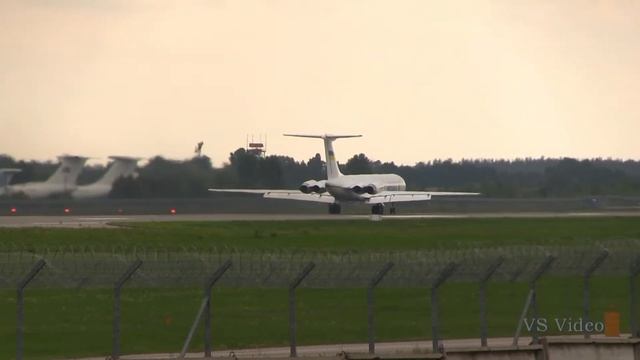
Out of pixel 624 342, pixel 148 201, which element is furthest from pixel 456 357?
pixel 148 201

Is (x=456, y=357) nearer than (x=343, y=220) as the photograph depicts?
Yes

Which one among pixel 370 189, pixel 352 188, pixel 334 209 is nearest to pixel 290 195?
pixel 334 209

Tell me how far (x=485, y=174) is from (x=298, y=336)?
511 feet

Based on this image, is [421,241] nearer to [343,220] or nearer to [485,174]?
[343,220]

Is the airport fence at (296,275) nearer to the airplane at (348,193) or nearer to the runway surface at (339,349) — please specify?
the runway surface at (339,349)

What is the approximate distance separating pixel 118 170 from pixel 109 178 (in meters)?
1.01

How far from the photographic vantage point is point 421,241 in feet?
266

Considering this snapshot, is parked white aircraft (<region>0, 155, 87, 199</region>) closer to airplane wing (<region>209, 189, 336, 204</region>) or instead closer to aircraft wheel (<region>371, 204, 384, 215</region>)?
airplane wing (<region>209, 189, 336, 204</region>)

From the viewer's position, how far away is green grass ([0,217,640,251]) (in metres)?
76.1

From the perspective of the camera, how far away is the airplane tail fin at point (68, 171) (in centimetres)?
10619

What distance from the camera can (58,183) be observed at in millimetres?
109188

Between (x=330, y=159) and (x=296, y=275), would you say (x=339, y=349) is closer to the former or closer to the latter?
(x=296, y=275)

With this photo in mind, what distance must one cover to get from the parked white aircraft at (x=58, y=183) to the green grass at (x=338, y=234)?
10694 millimetres

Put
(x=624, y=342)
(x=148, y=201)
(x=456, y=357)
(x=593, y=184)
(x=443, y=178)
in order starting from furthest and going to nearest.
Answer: (x=443, y=178) → (x=593, y=184) → (x=148, y=201) → (x=624, y=342) → (x=456, y=357)
